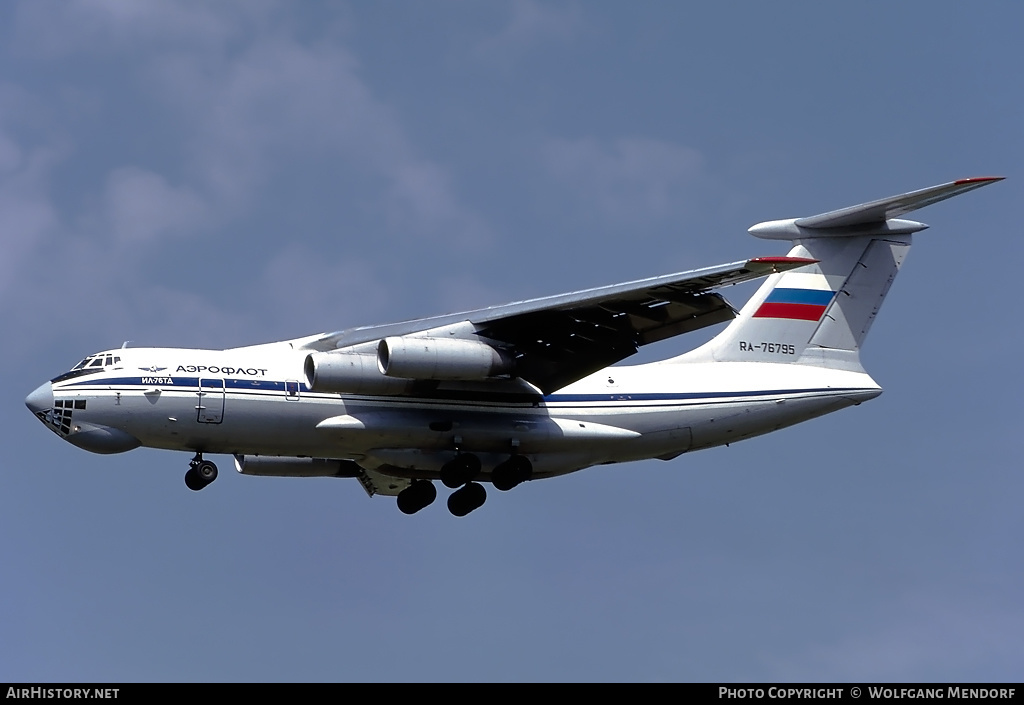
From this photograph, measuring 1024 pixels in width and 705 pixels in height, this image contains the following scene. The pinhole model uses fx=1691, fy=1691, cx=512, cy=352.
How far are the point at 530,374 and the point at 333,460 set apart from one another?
2289mm

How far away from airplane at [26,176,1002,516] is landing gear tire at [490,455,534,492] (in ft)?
0.06

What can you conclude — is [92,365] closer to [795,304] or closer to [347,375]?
[347,375]

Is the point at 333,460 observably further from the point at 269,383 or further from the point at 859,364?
the point at 859,364

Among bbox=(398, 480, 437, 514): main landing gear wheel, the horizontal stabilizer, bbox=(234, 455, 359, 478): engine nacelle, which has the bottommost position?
bbox=(398, 480, 437, 514): main landing gear wheel

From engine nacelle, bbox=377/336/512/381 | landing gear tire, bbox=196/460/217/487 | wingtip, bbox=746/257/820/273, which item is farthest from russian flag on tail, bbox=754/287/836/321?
landing gear tire, bbox=196/460/217/487

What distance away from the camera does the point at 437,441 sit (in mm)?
15000

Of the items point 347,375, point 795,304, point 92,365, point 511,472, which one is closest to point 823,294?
point 795,304

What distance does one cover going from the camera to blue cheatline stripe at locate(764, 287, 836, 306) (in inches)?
656

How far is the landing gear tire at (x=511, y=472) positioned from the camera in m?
15.3

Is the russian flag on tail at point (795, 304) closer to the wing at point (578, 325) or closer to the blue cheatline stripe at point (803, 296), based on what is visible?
the blue cheatline stripe at point (803, 296)

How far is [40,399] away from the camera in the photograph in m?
14.1

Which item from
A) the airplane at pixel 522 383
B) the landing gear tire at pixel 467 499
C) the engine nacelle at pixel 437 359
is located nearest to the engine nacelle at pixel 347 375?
the airplane at pixel 522 383

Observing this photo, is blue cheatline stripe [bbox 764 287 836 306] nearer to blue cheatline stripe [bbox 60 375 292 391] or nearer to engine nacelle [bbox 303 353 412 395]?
engine nacelle [bbox 303 353 412 395]
